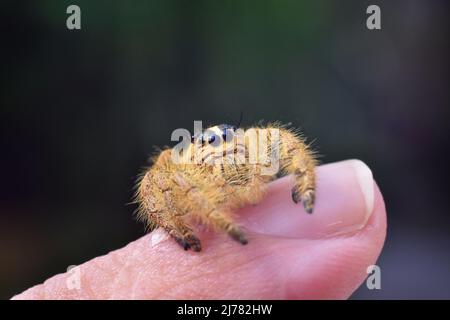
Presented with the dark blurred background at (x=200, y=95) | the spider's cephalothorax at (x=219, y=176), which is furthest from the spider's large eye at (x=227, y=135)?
the dark blurred background at (x=200, y=95)

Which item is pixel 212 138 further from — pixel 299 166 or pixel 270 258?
pixel 270 258

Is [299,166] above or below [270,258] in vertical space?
above

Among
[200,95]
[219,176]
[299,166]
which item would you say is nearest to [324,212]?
[299,166]

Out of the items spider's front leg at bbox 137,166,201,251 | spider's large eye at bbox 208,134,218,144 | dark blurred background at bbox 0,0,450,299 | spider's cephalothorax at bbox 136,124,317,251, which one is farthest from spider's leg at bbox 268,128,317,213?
dark blurred background at bbox 0,0,450,299

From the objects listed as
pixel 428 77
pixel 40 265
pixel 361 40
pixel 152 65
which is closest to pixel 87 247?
pixel 40 265

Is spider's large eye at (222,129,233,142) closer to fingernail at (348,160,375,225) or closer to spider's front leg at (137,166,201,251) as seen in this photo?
spider's front leg at (137,166,201,251)
